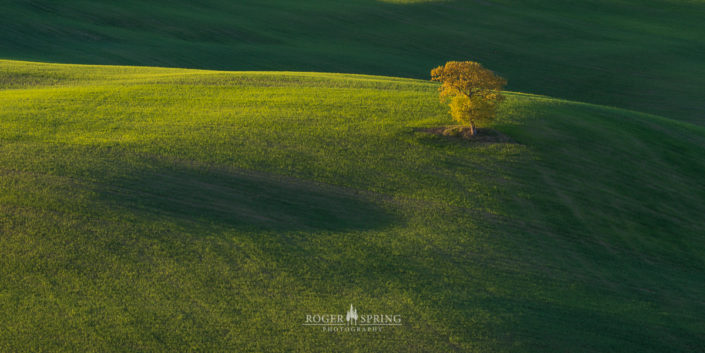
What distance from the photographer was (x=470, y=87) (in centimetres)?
2695

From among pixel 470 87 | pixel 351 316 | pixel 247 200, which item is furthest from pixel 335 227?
pixel 470 87

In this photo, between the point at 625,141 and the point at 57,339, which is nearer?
the point at 57,339

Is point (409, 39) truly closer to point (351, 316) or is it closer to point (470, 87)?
point (470, 87)

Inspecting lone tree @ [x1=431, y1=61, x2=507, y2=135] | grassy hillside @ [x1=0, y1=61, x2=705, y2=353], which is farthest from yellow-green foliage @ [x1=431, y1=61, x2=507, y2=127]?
grassy hillside @ [x1=0, y1=61, x2=705, y2=353]

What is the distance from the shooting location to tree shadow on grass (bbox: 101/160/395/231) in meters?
21.7

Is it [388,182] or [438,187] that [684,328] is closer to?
[438,187]

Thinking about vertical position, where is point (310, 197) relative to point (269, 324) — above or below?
above

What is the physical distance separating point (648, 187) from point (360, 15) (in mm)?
44751

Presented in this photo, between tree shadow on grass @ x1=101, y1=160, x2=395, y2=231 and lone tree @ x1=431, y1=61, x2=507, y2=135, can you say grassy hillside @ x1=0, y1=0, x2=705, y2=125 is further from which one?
tree shadow on grass @ x1=101, y1=160, x2=395, y2=231

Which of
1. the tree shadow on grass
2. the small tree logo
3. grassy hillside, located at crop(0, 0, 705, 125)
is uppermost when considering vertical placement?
grassy hillside, located at crop(0, 0, 705, 125)

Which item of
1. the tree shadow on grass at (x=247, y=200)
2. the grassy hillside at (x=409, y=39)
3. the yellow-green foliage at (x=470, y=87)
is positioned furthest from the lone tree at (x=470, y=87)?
the grassy hillside at (x=409, y=39)

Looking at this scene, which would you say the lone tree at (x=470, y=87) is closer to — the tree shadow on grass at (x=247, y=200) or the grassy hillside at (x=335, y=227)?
the grassy hillside at (x=335, y=227)

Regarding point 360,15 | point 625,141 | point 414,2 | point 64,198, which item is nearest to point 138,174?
point 64,198

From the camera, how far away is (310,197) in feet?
75.8
